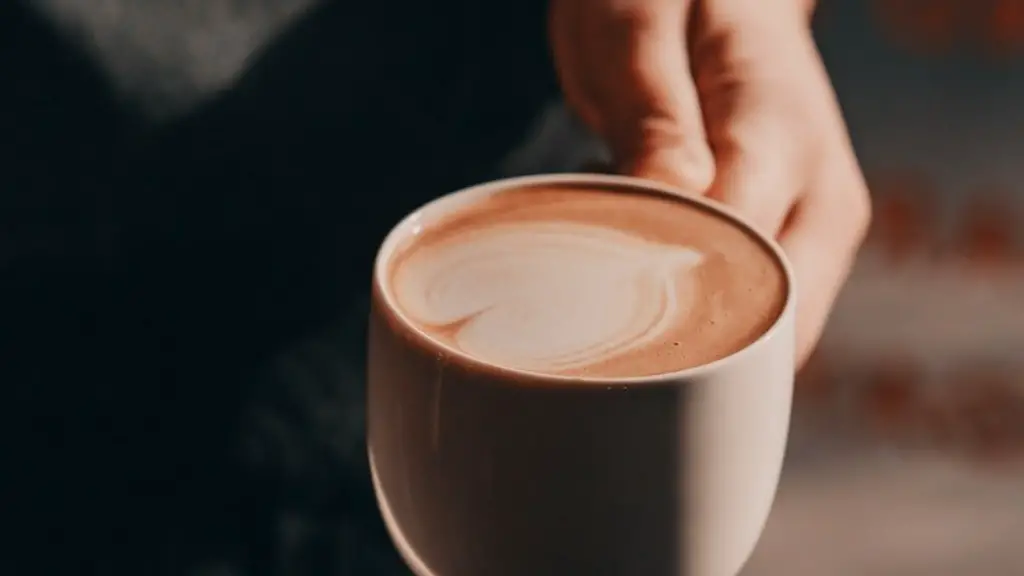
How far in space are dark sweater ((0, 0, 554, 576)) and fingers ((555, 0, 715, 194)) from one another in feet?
0.36

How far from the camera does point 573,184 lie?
382 millimetres

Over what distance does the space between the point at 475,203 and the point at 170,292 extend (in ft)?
0.75

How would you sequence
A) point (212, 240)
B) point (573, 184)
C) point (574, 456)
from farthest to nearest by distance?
point (212, 240) < point (573, 184) < point (574, 456)

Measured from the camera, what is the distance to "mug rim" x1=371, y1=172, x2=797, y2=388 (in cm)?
26

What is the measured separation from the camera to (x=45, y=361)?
0.53 m

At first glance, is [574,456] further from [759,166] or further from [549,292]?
[759,166]

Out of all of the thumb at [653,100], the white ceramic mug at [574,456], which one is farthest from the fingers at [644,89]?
the white ceramic mug at [574,456]

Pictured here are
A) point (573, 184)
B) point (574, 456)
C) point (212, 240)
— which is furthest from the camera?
point (212, 240)

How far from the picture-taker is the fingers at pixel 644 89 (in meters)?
0.40

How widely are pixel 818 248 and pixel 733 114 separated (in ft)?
0.21

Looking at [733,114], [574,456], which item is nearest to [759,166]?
[733,114]

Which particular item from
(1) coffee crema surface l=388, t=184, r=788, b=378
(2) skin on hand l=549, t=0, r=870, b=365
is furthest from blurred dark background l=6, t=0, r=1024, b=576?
(1) coffee crema surface l=388, t=184, r=788, b=378

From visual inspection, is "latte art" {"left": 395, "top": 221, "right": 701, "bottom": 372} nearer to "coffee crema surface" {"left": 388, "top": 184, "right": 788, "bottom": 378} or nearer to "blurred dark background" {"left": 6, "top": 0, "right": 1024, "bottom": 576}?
"coffee crema surface" {"left": 388, "top": 184, "right": 788, "bottom": 378}

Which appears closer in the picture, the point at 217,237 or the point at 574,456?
the point at 574,456
